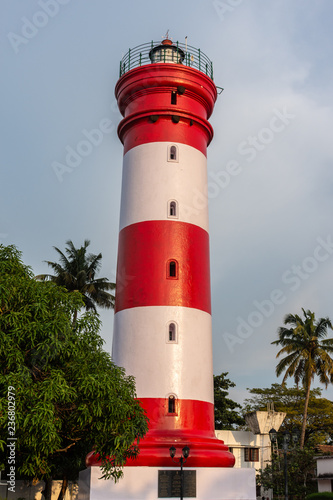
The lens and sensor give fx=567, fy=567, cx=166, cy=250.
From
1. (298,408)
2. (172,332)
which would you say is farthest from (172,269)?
(298,408)

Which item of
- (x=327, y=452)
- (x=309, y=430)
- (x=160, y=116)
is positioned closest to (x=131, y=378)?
(x=160, y=116)


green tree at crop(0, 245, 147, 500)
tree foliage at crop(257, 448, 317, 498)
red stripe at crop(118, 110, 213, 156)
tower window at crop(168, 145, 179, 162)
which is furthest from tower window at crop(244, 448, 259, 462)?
tower window at crop(168, 145, 179, 162)

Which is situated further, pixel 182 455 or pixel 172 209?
pixel 172 209

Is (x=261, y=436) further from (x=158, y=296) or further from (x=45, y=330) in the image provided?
(x=45, y=330)

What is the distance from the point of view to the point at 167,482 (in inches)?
783

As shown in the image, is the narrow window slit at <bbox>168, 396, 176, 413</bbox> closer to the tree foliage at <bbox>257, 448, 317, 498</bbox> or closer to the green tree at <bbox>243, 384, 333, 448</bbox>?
the tree foliage at <bbox>257, 448, 317, 498</bbox>

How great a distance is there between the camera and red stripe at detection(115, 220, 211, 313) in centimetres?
2227

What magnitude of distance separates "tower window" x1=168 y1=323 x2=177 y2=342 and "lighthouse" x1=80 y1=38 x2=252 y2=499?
39mm

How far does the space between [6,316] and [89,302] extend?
22.6 meters

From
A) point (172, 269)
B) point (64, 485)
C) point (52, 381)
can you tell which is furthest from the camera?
point (64, 485)

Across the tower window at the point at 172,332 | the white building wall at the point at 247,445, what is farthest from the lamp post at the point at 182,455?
the white building wall at the point at 247,445

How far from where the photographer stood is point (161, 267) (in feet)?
73.9

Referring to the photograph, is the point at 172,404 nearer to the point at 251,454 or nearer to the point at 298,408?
the point at 251,454

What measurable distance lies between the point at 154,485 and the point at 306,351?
74.2 feet
